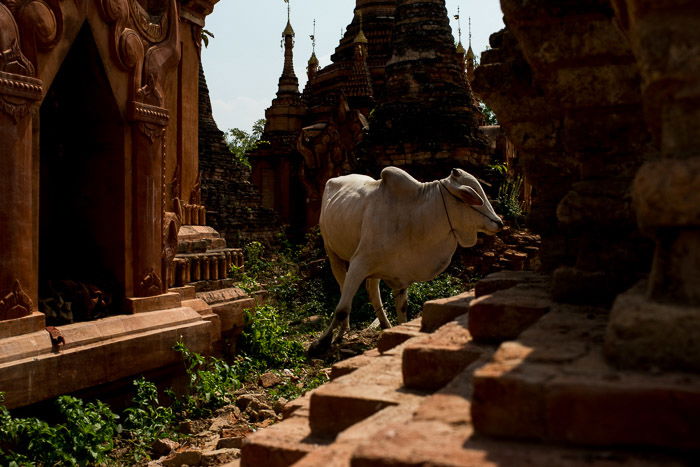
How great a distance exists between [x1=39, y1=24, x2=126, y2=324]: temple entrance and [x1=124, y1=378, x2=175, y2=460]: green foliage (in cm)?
61

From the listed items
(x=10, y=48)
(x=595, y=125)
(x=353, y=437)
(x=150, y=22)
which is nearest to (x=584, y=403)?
(x=353, y=437)

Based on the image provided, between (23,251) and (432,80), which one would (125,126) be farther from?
(432,80)

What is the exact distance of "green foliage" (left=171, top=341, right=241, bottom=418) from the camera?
454cm

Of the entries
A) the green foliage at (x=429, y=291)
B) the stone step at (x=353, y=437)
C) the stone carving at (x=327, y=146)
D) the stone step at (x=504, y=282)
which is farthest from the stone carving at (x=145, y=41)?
the stone carving at (x=327, y=146)

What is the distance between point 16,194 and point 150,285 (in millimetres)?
1315

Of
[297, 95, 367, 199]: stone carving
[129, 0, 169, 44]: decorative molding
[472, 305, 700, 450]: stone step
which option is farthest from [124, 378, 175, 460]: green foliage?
[297, 95, 367, 199]: stone carving

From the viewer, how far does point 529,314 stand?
2.14 m

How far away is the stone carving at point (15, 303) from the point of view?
11.7ft

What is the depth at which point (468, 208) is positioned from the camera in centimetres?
523

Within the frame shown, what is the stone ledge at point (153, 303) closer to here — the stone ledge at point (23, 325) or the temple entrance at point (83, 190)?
the temple entrance at point (83, 190)

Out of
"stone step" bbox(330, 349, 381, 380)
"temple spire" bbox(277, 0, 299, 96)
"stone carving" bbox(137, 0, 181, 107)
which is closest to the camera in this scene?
"stone step" bbox(330, 349, 381, 380)

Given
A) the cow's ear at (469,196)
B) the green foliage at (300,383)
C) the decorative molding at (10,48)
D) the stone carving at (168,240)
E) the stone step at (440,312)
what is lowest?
the green foliage at (300,383)

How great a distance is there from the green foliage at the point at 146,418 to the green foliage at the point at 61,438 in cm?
20

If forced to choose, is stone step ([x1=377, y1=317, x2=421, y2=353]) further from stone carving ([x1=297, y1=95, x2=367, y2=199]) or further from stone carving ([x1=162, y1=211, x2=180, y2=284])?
stone carving ([x1=297, y1=95, x2=367, y2=199])
